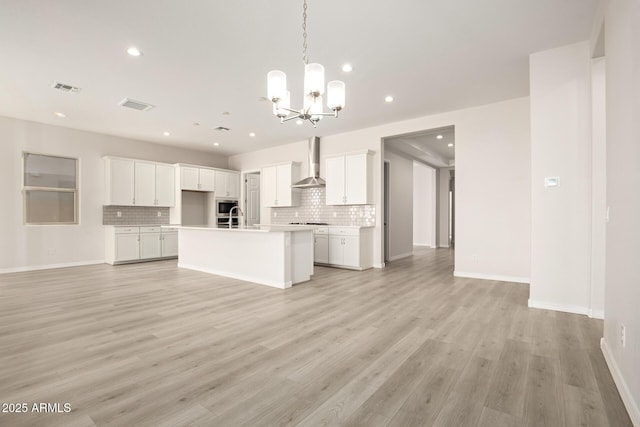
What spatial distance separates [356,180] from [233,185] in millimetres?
4397

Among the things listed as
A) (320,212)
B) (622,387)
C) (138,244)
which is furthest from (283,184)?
(622,387)

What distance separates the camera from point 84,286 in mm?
4719

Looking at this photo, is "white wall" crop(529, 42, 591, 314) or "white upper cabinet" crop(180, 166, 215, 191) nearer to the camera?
"white wall" crop(529, 42, 591, 314)

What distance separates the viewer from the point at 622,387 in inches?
71.5

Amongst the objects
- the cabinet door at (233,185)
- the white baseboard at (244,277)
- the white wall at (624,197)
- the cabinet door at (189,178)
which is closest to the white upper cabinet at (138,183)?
the cabinet door at (189,178)

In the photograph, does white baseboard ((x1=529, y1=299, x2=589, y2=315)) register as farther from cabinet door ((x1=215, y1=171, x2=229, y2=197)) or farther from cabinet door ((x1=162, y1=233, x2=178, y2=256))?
cabinet door ((x1=215, y1=171, x2=229, y2=197))

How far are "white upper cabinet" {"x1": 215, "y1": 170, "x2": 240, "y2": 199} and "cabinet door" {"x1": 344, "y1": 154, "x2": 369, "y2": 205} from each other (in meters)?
4.10

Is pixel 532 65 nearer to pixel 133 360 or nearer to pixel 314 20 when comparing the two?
pixel 314 20

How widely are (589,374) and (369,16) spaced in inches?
132

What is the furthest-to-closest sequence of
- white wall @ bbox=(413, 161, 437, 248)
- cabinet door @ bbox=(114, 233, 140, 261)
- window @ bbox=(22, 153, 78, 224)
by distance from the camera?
white wall @ bbox=(413, 161, 437, 248) < cabinet door @ bbox=(114, 233, 140, 261) < window @ bbox=(22, 153, 78, 224)

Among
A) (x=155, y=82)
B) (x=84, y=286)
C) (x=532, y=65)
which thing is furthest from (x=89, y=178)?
(x=532, y=65)

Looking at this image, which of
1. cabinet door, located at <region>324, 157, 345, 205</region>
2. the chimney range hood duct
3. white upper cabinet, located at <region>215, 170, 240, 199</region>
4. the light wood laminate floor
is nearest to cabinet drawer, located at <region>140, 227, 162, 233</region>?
white upper cabinet, located at <region>215, 170, 240, 199</region>

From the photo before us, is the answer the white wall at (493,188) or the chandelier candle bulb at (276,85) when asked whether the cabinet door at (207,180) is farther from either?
the chandelier candle bulb at (276,85)

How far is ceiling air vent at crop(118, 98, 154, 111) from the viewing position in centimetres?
499
